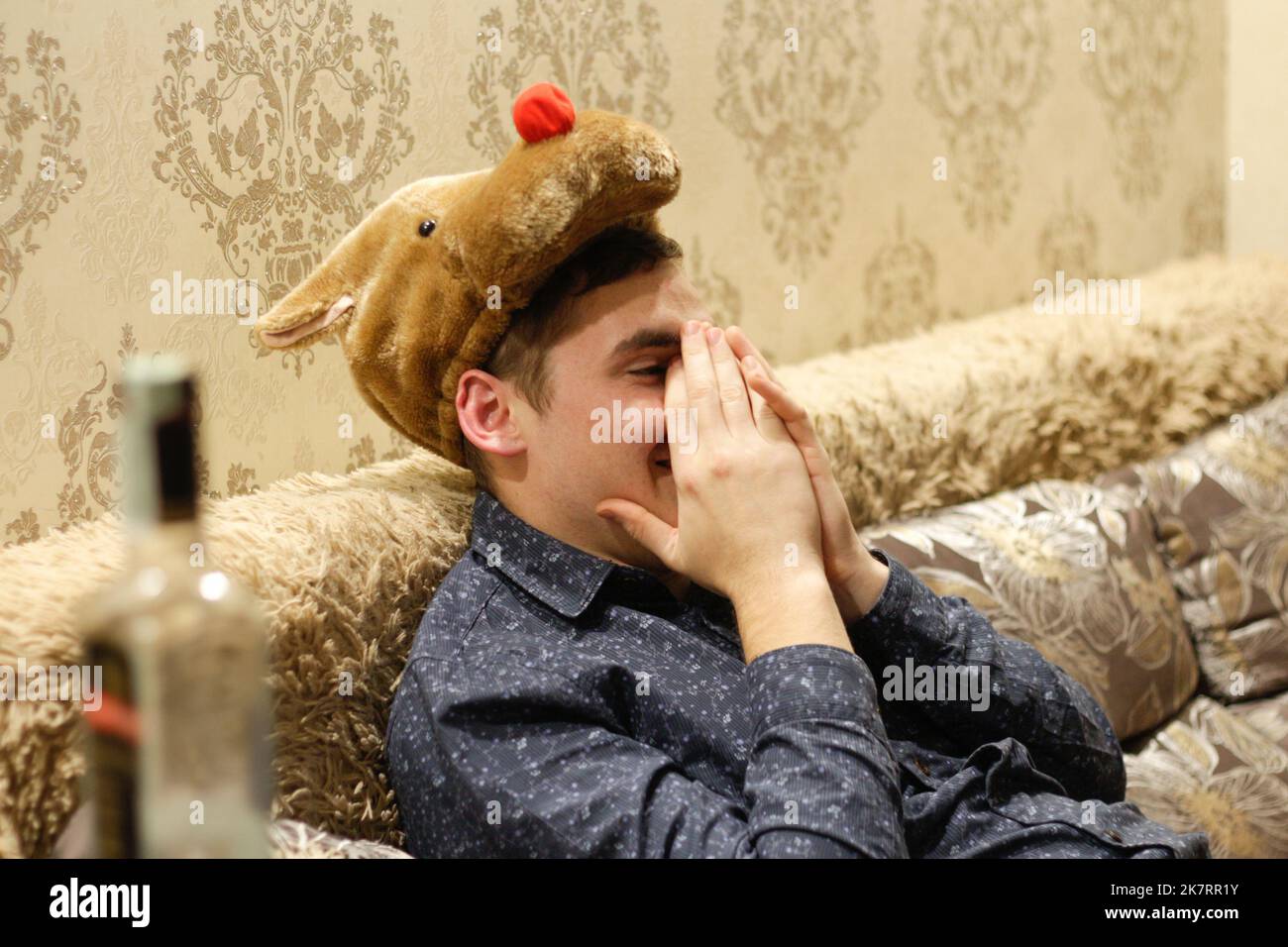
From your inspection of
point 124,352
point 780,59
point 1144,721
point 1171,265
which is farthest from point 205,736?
point 1171,265

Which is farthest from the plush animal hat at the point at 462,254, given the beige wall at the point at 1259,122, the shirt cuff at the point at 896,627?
the beige wall at the point at 1259,122

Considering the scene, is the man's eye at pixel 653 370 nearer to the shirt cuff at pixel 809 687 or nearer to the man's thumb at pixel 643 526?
the man's thumb at pixel 643 526

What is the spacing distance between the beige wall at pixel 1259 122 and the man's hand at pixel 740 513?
2.20 m

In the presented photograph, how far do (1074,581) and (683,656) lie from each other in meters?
0.81

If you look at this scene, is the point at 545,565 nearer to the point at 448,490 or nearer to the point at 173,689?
the point at 448,490

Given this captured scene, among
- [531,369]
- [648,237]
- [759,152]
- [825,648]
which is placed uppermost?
[759,152]

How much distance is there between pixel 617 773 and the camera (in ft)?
2.99

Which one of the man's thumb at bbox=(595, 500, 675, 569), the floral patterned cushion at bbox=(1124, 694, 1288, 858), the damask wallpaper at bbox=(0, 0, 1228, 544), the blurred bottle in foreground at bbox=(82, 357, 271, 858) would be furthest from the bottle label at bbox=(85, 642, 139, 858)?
the floral patterned cushion at bbox=(1124, 694, 1288, 858)

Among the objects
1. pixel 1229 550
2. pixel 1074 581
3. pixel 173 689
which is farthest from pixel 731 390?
pixel 1229 550

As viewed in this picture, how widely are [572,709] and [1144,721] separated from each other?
1056 mm

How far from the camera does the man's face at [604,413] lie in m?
1.11

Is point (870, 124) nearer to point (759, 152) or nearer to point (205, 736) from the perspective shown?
point (759, 152)

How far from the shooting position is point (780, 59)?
1.88 metres

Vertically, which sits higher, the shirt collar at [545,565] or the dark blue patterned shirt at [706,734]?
the shirt collar at [545,565]
